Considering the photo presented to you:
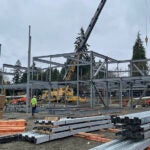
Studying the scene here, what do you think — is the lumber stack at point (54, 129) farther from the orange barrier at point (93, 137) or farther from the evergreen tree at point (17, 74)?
the evergreen tree at point (17, 74)

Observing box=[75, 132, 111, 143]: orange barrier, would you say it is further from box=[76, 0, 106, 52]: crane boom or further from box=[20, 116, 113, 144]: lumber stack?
box=[76, 0, 106, 52]: crane boom

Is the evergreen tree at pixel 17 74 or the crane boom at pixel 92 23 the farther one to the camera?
the crane boom at pixel 92 23

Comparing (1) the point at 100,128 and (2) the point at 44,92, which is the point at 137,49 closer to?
(2) the point at 44,92

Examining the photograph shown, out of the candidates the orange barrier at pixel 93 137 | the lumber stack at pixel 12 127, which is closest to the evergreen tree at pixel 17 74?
the lumber stack at pixel 12 127

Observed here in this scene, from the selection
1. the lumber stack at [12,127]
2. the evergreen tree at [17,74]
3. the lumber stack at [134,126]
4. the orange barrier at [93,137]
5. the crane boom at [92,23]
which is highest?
the crane boom at [92,23]

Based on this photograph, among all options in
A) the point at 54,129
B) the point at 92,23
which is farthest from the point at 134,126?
the point at 92,23

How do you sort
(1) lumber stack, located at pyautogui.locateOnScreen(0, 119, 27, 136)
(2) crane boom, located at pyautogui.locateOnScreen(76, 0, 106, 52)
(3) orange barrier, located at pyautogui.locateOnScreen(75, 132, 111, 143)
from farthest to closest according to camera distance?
(2) crane boom, located at pyautogui.locateOnScreen(76, 0, 106, 52) → (1) lumber stack, located at pyautogui.locateOnScreen(0, 119, 27, 136) → (3) orange barrier, located at pyautogui.locateOnScreen(75, 132, 111, 143)

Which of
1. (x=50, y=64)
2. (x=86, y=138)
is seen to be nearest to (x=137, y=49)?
→ (x=50, y=64)

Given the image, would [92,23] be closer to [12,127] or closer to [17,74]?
[17,74]

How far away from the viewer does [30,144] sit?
34.4 feet

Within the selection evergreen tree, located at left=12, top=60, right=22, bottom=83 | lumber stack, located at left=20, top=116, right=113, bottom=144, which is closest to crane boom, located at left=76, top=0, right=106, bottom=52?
evergreen tree, located at left=12, top=60, right=22, bottom=83

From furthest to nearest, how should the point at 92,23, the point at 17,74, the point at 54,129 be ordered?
the point at 92,23
the point at 17,74
the point at 54,129

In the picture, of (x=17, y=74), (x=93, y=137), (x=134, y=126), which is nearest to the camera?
(x=134, y=126)

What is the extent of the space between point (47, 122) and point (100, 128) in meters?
3.54
